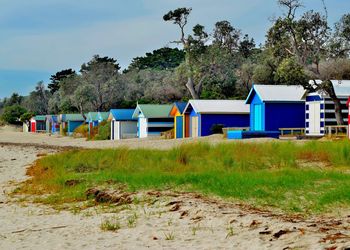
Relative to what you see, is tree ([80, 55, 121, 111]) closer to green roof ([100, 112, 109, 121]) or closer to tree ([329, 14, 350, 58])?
green roof ([100, 112, 109, 121])

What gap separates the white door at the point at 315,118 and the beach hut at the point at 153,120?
61.3 ft

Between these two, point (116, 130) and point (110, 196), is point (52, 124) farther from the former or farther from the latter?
point (110, 196)

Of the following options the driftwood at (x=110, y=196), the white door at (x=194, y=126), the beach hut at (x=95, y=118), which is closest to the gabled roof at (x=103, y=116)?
the beach hut at (x=95, y=118)

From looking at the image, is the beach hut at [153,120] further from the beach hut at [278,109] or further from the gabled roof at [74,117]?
Result: the gabled roof at [74,117]

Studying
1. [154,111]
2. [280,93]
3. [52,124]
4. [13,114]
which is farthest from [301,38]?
[13,114]

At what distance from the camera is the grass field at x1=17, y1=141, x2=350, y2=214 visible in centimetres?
1140

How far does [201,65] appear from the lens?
67938 mm

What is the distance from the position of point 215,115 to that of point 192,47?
939 inches

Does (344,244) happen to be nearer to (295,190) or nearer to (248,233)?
(248,233)

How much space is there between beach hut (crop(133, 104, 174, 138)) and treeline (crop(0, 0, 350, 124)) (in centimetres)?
1129

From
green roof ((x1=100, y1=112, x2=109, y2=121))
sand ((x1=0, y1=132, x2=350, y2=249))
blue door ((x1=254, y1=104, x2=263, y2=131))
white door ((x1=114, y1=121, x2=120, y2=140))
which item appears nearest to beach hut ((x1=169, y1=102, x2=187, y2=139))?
blue door ((x1=254, y1=104, x2=263, y2=131))

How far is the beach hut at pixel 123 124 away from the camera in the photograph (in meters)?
55.6

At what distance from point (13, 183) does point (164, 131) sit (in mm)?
33172

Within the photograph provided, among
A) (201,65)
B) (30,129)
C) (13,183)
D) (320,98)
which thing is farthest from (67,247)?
(30,129)
